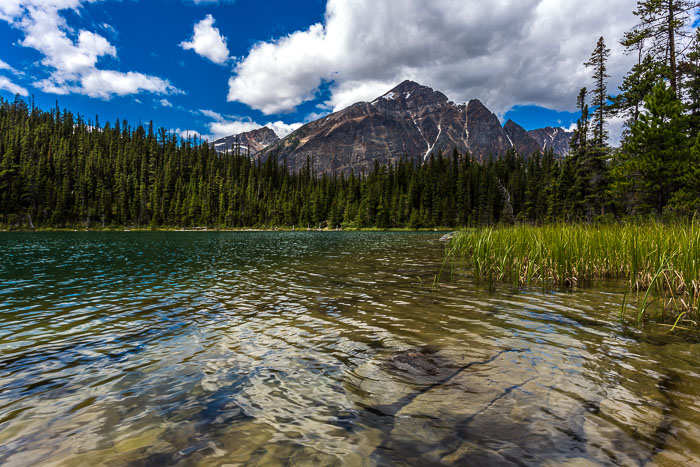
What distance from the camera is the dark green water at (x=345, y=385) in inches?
113

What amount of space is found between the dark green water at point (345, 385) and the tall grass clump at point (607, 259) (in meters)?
1.35

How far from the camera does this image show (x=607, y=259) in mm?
10766

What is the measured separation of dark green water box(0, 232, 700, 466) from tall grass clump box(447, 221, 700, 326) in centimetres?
135

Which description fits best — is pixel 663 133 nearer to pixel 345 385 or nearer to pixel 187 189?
pixel 345 385

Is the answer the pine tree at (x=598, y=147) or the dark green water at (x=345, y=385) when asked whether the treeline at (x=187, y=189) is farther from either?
the dark green water at (x=345, y=385)

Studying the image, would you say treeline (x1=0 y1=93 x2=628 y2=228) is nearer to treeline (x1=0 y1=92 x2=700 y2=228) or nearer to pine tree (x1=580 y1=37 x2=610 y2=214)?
treeline (x1=0 y1=92 x2=700 y2=228)

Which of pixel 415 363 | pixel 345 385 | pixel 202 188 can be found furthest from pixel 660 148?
pixel 202 188

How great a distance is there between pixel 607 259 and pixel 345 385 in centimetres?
1113

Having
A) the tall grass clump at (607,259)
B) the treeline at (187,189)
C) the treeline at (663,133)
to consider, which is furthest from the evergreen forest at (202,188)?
the tall grass clump at (607,259)

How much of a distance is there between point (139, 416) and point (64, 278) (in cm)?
1365

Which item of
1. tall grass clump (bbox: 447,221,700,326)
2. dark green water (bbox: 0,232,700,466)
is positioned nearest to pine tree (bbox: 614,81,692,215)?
tall grass clump (bbox: 447,221,700,326)

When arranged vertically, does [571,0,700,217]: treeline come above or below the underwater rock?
above

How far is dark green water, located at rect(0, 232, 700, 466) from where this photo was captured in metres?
2.88

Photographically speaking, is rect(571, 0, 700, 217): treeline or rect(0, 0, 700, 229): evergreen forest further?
rect(0, 0, 700, 229): evergreen forest
